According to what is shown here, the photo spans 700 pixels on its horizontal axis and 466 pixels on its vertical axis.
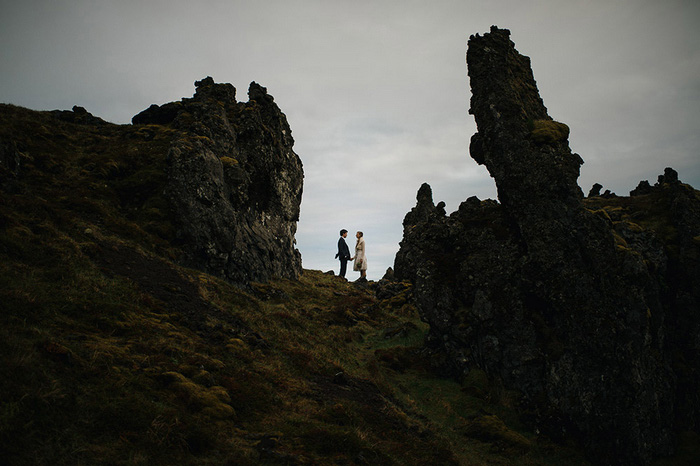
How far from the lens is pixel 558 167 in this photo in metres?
Answer: 22.3

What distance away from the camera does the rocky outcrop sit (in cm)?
2664

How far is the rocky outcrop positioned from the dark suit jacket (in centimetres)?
589

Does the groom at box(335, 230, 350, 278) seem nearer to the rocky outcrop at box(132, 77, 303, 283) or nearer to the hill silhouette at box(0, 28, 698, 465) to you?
the rocky outcrop at box(132, 77, 303, 283)

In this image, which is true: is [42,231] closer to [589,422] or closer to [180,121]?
[180,121]

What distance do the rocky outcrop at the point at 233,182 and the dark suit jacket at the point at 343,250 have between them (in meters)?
5.89

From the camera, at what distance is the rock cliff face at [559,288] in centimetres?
1788

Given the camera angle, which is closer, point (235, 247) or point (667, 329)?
point (667, 329)

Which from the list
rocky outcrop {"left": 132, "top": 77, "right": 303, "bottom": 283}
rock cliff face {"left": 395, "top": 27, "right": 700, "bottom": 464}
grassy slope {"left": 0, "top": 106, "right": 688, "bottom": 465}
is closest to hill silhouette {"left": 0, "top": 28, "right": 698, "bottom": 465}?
grassy slope {"left": 0, "top": 106, "right": 688, "bottom": 465}

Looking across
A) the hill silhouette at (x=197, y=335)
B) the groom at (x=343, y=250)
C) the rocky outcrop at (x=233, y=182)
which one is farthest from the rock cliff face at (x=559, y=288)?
the groom at (x=343, y=250)

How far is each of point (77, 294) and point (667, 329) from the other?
30.8 meters

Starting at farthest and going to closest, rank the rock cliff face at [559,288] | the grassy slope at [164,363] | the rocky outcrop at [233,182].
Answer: the rocky outcrop at [233,182] < the rock cliff face at [559,288] < the grassy slope at [164,363]

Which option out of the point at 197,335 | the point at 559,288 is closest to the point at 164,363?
the point at 197,335

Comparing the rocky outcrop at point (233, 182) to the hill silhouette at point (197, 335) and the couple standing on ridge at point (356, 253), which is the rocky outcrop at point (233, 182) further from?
the couple standing on ridge at point (356, 253)

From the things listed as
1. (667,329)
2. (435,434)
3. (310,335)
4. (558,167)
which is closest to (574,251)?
(558,167)
